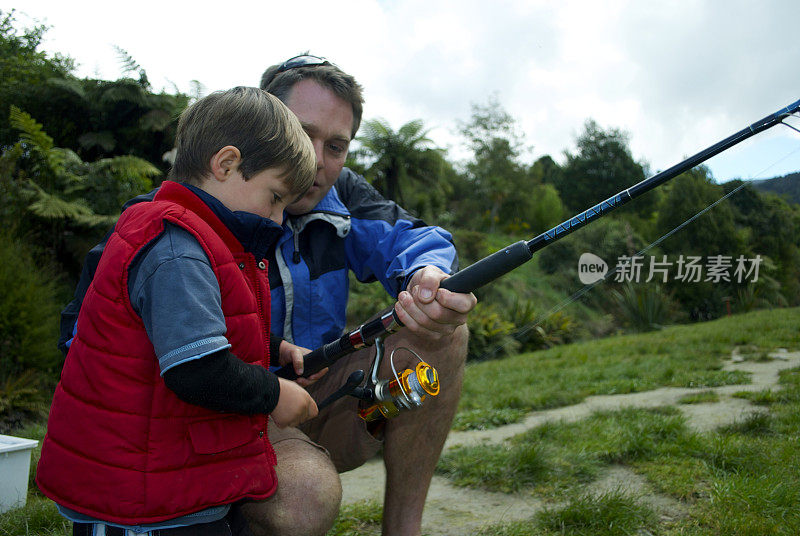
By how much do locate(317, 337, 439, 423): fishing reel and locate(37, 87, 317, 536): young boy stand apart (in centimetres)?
24

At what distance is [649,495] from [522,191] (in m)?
20.5

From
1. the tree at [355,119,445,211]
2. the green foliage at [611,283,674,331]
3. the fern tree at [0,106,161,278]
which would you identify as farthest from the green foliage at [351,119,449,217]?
the green foliage at [611,283,674,331]

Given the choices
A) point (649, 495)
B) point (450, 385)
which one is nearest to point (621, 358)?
point (649, 495)

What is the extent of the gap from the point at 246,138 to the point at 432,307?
2.30 ft

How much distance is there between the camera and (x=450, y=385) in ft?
6.70

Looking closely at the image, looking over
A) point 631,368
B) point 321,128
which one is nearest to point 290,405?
point 321,128

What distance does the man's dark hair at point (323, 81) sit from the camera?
7.70 ft

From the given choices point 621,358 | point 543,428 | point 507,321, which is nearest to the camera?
point 543,428

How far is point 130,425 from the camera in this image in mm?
1359

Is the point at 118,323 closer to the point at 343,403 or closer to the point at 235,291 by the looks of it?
the point at 235,291

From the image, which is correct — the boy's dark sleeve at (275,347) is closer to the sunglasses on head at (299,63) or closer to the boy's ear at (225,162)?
the boy's ear at (225,162)

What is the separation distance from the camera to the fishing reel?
168 centimetres

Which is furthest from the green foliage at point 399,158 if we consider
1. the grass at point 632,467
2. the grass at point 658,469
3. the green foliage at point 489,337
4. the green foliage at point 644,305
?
the grass at point 658,469

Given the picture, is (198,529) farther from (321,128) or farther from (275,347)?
(321,128)
